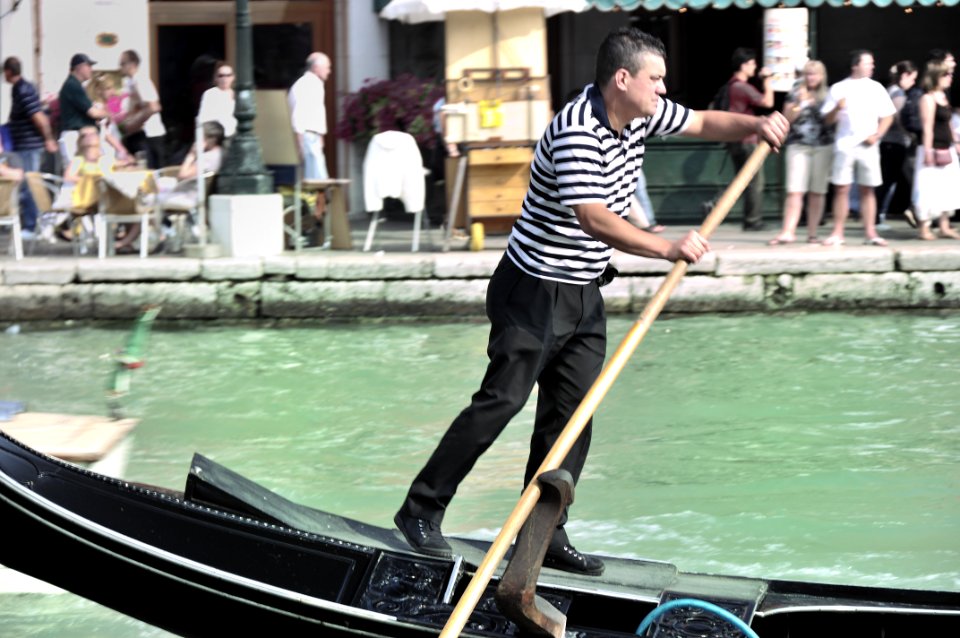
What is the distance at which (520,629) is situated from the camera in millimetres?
3443

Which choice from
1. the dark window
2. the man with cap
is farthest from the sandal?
the dark window

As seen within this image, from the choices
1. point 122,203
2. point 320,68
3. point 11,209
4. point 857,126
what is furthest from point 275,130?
point 857,126

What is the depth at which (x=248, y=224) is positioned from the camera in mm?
10594

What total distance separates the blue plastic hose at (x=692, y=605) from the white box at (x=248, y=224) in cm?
740

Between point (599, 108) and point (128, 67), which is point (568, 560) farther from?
point (128, 67)

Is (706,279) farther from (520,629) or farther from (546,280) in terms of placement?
(520,629)

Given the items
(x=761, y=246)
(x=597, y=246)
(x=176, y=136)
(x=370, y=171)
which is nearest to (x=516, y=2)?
(x=370, y=171)

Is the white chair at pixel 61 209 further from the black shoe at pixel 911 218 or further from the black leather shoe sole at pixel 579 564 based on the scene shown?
the black leather shoe sole at pixel 579 564

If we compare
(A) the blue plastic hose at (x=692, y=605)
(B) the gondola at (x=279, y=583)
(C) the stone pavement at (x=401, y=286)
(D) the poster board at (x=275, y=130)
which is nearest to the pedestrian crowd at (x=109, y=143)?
(D) the poster board at (x=275, y=130)

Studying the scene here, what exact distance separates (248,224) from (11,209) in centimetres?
164

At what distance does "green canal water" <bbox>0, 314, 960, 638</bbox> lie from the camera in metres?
5.36

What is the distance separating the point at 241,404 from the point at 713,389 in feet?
7.49

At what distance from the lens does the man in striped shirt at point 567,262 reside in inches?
152

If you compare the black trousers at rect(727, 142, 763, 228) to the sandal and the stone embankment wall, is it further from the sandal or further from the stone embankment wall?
the stone embankment wall
